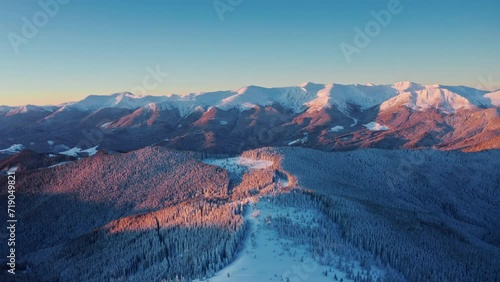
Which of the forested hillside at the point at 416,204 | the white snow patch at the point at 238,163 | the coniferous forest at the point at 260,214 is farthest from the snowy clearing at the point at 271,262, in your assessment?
the white snow patch at the point at 238,163

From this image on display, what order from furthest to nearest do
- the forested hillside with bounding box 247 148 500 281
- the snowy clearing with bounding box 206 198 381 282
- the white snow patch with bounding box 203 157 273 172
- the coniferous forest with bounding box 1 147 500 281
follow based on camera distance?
the white snow patch with bounding box 203 157 273 172
the forested hillside with bounding box 247 148 500 281
the coniferous forest with bounding box 1 147 500 281
the snowy clearing with bounding box 206 198 381 282

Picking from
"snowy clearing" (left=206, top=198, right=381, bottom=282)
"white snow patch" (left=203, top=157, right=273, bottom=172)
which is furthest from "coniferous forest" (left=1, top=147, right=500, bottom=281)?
"white snow patch" (left=203, top=157, right=273, bottom=172)

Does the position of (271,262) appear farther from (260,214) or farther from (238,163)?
(238,163)

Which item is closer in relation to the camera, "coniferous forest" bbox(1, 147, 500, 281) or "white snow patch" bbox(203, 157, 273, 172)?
"coniferous forest" bbox(1, 147, 500, 281)

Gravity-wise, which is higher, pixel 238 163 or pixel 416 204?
pixel 238 163

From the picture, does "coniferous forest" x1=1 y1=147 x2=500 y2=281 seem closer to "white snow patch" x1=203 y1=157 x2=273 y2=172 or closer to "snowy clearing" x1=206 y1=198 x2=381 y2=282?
"snowy clearing" x1=206 y1=198 x2=381 y2=282

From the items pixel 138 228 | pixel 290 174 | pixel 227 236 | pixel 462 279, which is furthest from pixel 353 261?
pixel 290 174

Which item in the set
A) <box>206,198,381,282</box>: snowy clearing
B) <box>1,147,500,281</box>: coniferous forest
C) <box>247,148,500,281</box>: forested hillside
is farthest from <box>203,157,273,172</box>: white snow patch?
<box>206,198,381,282</box>: snowy clearing

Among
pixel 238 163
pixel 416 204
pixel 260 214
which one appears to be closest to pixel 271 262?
pixel 260 214

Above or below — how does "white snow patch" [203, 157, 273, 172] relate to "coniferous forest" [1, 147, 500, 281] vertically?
above

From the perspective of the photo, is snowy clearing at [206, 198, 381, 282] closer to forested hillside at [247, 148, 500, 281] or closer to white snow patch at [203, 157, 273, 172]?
forested hillside at [247, 148, 500, 281]

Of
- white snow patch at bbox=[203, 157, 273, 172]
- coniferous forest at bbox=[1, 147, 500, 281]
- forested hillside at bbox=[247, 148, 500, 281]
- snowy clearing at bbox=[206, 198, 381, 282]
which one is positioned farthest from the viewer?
white snow patch at bbox=[203, 157, 273, 172]

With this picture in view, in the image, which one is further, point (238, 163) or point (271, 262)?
point (238, 163)
